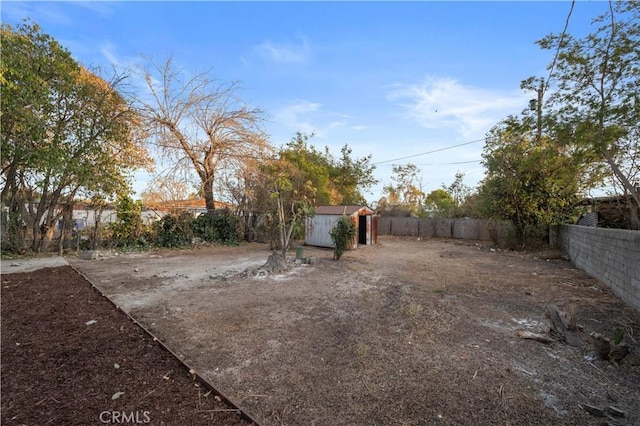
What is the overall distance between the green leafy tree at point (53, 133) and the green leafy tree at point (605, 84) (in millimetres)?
9945

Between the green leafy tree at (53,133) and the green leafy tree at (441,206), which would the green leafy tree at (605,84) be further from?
the green leafy tree at (441,206)

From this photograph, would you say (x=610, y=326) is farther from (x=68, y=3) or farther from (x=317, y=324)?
(x=68, y=3)

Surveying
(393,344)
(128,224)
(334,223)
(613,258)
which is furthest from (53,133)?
(613,258)

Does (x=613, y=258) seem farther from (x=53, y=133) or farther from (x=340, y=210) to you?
(x=53, y=133)

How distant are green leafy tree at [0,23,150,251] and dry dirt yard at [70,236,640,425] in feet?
12.2

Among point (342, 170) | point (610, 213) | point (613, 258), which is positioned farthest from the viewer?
point (342, 170)

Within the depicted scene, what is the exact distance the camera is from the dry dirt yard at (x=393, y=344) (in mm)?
2071

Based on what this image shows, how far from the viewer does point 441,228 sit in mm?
15891

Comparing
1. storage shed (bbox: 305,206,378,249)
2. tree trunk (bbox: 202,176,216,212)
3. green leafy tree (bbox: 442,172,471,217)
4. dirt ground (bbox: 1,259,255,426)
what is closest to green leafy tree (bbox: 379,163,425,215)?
green leafy tree (bbox: 442,172,471,217)

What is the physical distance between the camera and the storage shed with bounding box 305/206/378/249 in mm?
11064

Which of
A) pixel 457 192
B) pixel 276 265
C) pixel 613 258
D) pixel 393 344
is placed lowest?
pixel 393 344

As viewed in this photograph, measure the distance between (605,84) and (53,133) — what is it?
39.4ft

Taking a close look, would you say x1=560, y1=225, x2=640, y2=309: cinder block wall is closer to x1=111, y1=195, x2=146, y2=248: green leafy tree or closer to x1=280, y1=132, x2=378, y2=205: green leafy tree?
x1=280, y1=132, x2=378, y2=205: green leafy tree

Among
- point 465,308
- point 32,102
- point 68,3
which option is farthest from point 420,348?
point 32,102
